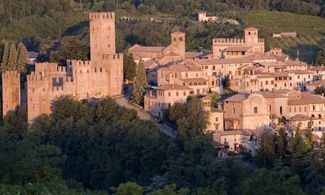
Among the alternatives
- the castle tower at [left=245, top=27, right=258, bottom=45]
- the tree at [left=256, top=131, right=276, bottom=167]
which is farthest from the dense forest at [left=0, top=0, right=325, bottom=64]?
the tree at [left=256, top=131, right=276, bottom=167]

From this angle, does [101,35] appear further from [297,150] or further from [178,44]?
[297,150]

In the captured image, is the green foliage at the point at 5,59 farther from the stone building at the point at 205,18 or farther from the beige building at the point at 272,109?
the stone building at the point at 205,18

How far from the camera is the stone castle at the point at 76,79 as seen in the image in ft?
85.3

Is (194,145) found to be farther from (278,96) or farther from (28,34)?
(28,34)

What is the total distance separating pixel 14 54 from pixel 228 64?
272 inches

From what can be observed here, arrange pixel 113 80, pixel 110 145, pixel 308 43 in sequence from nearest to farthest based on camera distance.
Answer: pixel 110 145 → pixel 113 80 → pixel 308 43

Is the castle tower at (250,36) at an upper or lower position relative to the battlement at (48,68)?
upper

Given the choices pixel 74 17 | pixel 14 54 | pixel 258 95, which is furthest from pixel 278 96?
pixel 74 17

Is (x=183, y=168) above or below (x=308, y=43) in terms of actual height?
below

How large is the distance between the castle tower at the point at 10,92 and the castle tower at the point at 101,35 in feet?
7.17

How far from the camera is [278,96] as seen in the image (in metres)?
25.6

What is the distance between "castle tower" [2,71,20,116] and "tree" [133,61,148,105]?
323 centimetres

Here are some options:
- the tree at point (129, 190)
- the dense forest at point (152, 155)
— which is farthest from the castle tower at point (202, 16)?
the tree at point (129, 190)

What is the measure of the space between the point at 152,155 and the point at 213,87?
4.36 meters
